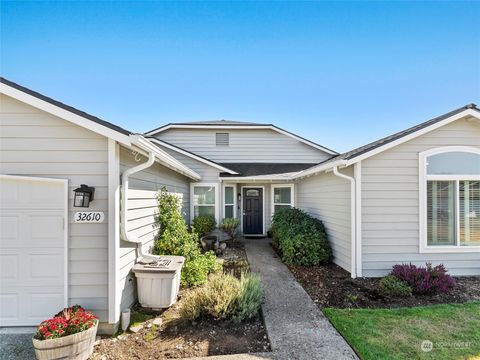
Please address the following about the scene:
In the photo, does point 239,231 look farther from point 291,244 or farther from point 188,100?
point 188,100

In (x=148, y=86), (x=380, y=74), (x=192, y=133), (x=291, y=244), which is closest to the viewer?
(x=291, y=244)

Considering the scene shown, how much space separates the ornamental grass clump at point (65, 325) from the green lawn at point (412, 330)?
349 centimetres

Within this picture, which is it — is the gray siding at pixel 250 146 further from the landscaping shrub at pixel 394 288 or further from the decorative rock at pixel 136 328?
the decorative rock at pixel 136 328

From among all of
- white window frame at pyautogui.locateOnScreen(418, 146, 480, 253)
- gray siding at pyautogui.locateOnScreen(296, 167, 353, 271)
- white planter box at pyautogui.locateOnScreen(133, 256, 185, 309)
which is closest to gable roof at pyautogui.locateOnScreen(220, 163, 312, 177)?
gray siding at pyautogui.locateOnScreen(296, 167, 353, 271)

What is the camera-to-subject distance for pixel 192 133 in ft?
40.6

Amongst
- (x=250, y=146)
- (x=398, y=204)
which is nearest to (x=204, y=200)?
(x=250, y=146)

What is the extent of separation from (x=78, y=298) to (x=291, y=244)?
5.03 metres

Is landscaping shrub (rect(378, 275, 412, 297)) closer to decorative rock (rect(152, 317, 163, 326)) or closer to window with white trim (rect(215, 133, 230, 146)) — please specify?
decorative rock (rect(152, 317, 163, 326))

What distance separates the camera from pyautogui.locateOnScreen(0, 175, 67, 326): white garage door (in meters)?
3.69

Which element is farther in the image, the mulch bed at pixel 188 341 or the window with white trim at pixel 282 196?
the window with white trim at pixel 282 196

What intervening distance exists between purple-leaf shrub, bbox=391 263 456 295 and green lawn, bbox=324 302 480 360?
1.60 feet

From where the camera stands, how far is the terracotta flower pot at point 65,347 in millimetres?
2875

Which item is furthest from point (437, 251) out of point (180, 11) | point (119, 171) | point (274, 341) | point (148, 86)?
point (148, 86)

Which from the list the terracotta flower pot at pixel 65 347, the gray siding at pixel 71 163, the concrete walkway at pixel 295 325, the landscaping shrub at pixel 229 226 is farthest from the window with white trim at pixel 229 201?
the terracotta flower pot at pixel 65 347
